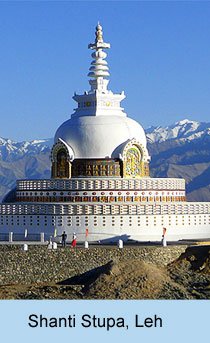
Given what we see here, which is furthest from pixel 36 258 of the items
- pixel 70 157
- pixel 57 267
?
pixel 70 157

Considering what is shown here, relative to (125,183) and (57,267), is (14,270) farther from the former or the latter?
(125,183)

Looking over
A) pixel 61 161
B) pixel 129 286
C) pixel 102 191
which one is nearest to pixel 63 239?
pixel 102 191

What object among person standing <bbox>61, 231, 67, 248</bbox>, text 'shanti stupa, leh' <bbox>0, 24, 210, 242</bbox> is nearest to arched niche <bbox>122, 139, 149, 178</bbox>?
text 'shanti stupa, leh' <bbox>0, 24, 210, 242</bbox>

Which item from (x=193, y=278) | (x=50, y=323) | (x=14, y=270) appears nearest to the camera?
→ (x=50, y=323)

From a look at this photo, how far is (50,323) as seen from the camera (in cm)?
2919

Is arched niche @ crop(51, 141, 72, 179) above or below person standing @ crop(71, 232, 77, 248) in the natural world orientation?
above

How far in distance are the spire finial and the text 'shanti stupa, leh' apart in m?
0.08

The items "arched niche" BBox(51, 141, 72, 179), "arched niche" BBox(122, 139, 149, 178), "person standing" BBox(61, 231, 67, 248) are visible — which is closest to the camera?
"person standing" BBox(61, 231, 67, 248)

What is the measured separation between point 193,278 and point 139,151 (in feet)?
63.7

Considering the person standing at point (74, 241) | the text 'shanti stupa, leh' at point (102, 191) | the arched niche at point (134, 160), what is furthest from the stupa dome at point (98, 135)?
the person standing at point (74, 241)

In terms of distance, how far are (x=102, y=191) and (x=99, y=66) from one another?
9.23 meters

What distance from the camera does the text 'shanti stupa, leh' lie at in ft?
181

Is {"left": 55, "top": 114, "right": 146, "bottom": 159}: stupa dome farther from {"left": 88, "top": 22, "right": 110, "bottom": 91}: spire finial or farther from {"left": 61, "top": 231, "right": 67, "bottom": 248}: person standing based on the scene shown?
{"left": 61, "top": 231, "right": 67, "bottom": 248}: person standing

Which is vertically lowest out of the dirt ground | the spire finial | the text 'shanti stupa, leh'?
the dirt ground
